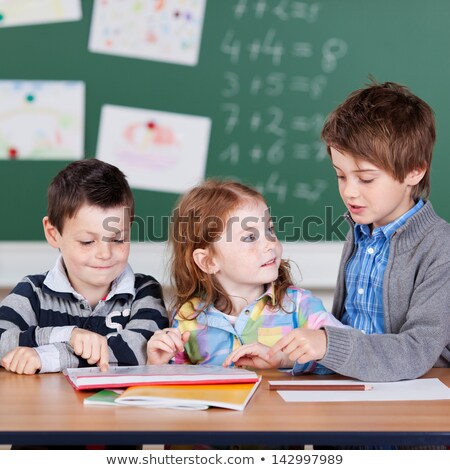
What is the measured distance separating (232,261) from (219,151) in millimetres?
1359

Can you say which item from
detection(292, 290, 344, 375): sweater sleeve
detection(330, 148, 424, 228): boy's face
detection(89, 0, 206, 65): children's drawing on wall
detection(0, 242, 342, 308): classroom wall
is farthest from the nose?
detection(89, 0, 206, 65): children's drawing on wall

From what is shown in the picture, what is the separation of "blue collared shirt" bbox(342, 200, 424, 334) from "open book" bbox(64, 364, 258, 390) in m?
0.48

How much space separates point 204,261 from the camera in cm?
199

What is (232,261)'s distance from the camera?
1.94 meters

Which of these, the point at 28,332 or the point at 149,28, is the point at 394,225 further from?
the point at 149,28

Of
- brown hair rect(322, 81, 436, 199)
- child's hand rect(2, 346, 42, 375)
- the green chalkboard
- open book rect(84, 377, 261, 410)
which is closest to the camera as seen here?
open book rect(84, 377, 261, 410)

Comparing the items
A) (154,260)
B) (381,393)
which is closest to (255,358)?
(381,393)

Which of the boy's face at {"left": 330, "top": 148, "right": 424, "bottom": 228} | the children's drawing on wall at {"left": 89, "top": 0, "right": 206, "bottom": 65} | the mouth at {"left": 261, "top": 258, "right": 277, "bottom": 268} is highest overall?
the children's drawing on wall at {"left": 89, "top": 0, "right": 206, "bottom": 65}

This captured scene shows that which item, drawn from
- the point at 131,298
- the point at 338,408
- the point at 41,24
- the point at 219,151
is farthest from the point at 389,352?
Answer: the point at 41,24

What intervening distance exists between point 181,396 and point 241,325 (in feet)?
1.57

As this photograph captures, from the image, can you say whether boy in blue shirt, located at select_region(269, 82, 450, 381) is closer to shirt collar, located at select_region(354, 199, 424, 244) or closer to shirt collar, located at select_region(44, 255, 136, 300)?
shirt collar, located at select_region(354, 199, 424, 244)

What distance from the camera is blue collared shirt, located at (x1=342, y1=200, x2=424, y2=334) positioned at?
1917 millimetres

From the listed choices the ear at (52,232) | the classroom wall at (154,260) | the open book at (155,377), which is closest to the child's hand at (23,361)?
the open book at (155,377)

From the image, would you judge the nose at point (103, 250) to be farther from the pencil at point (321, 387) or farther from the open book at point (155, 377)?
the pencil at point (321, 387)
